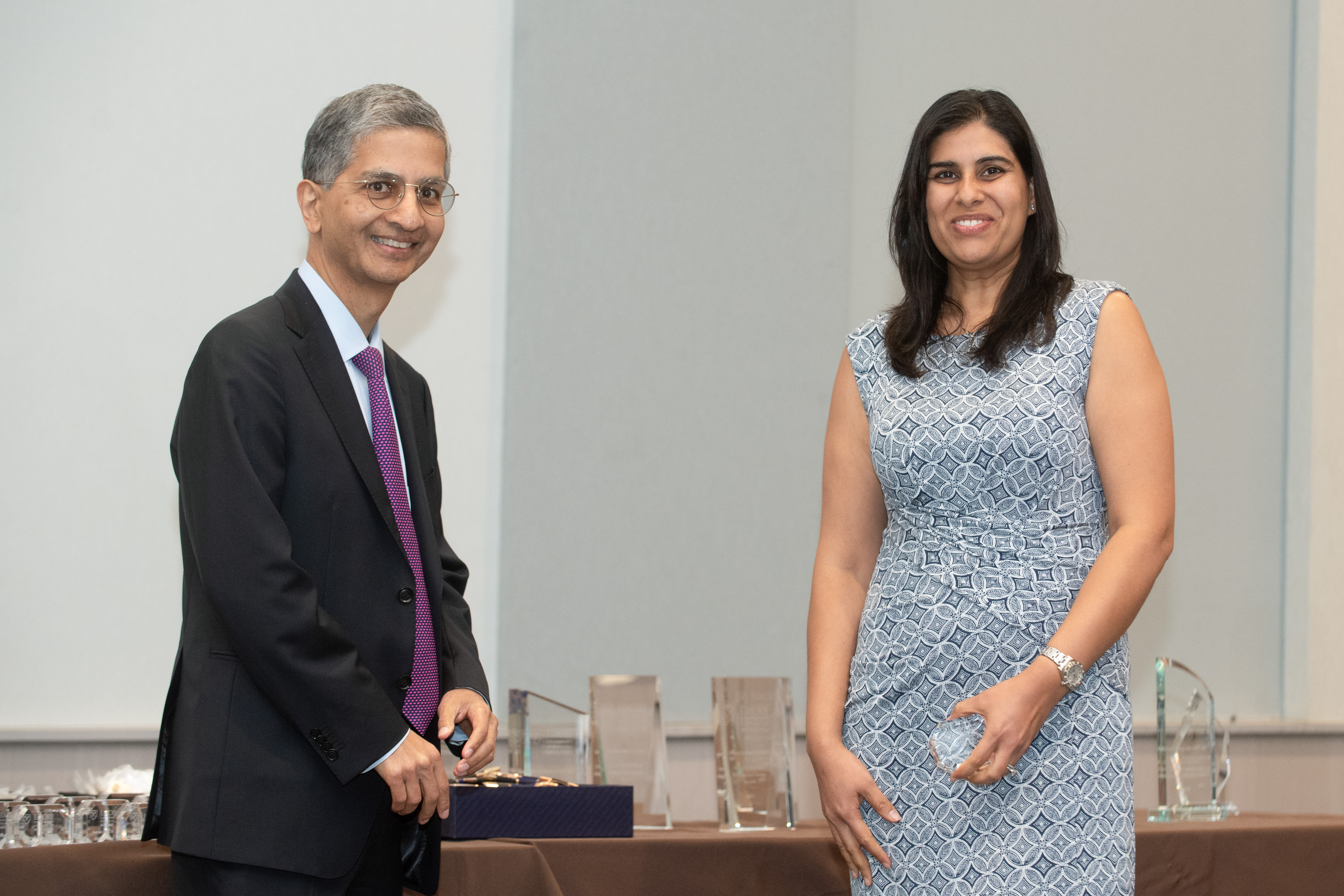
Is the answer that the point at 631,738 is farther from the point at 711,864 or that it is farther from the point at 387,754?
the point at 387,754

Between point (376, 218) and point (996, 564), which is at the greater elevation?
point (376, 218)

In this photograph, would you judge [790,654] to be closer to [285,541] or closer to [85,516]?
[85,516]

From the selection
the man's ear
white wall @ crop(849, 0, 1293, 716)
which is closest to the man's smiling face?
the man's ear

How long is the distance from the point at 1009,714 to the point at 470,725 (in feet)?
2.18

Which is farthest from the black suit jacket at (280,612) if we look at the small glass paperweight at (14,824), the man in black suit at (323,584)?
the small glass paperweight at (14,824)

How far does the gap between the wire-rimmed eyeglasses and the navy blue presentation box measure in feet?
3.09

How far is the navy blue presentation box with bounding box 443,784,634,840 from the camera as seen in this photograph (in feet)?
6.93

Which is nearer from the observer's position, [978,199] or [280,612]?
[280,612]

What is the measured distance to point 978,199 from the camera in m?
1.73

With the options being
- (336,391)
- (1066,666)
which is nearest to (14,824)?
(336,391)

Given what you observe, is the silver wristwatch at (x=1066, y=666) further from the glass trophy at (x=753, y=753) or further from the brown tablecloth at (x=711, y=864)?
the glass trophy at (x=753, y=753)

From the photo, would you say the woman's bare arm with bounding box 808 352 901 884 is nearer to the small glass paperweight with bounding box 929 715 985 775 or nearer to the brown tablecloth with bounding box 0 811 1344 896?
the small glass paperweight with bounding box 929 715 985 775

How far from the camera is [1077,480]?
1.63 m

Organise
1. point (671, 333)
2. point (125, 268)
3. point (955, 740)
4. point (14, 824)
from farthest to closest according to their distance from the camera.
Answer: point (671, 333) < point (125, 268) < point (14, 824) < point (955, 740)
